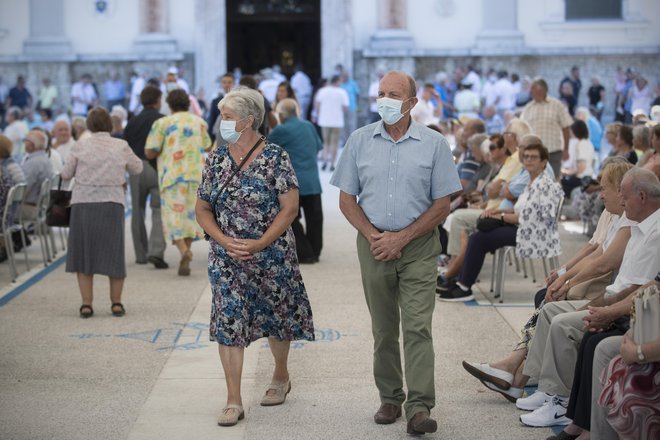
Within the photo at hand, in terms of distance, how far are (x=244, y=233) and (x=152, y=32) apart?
24.0 meters

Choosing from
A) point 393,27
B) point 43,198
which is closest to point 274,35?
point 393,27

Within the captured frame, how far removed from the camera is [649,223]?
6.34 meters

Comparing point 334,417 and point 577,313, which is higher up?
point 577,313

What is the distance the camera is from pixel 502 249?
10461mm

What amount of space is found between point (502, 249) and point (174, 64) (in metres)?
20.9

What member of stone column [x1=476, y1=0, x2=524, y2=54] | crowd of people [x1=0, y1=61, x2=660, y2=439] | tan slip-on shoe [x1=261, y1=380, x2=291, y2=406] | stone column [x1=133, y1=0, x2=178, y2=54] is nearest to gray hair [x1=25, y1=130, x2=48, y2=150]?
crowd of people [x1=0, y1=61, x2=660, y2=439]

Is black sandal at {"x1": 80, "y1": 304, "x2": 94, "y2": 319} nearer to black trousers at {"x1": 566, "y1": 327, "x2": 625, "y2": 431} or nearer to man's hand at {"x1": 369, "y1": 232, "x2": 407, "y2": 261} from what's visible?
man's hand at {"x1": 369, "y1": 232, "x2": 407, "y2": 261}

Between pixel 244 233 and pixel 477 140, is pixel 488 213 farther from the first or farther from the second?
pixel 244 233

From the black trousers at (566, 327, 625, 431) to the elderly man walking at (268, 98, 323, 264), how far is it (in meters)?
5.92

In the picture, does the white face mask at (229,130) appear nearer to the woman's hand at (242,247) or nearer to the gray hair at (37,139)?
the woman's hand at (242,247)

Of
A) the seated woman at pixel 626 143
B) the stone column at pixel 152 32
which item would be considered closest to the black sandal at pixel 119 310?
the seated woman at pixel 626 143

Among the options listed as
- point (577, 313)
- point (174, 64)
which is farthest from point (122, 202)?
point (174, 64)

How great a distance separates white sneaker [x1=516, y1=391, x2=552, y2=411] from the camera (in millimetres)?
6950

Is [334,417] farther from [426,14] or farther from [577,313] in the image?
[426,14]
